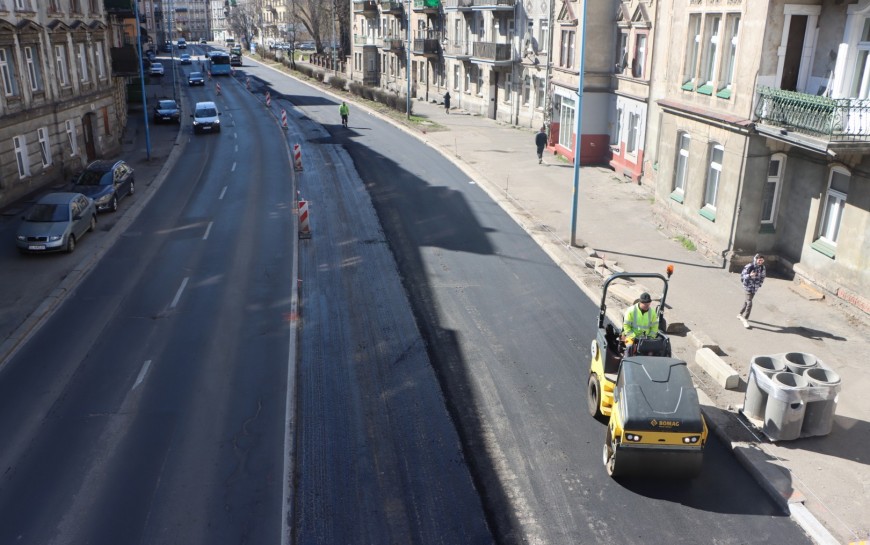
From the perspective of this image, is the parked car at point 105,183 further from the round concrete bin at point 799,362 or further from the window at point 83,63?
the round concrete bin at point 799,362

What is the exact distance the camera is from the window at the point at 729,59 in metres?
18.6

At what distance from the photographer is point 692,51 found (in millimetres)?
20484

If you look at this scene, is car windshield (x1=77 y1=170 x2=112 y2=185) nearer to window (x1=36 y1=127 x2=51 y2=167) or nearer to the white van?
window (x1=36 y1=127 x2=51 y2=167)

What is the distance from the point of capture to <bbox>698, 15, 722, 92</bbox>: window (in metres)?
19.5

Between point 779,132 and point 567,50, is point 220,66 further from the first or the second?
point 779,132

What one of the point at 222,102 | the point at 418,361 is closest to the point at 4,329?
the point at 418,361

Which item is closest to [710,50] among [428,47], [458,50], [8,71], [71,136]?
[8,71]

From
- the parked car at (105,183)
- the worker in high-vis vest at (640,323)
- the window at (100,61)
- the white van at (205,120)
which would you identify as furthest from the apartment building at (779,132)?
the white van at (205,120)

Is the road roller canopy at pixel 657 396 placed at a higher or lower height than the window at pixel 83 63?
lower

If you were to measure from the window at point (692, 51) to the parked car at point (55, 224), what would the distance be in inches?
725

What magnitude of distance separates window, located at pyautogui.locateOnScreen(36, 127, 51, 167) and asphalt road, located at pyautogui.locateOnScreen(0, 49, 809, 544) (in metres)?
9.31

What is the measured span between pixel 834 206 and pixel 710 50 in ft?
19.3

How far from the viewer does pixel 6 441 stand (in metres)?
10.8

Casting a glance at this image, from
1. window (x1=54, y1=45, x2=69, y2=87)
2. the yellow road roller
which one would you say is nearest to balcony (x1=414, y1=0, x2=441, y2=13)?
window (x1=54, y1=45, x2=69, y2=87)
